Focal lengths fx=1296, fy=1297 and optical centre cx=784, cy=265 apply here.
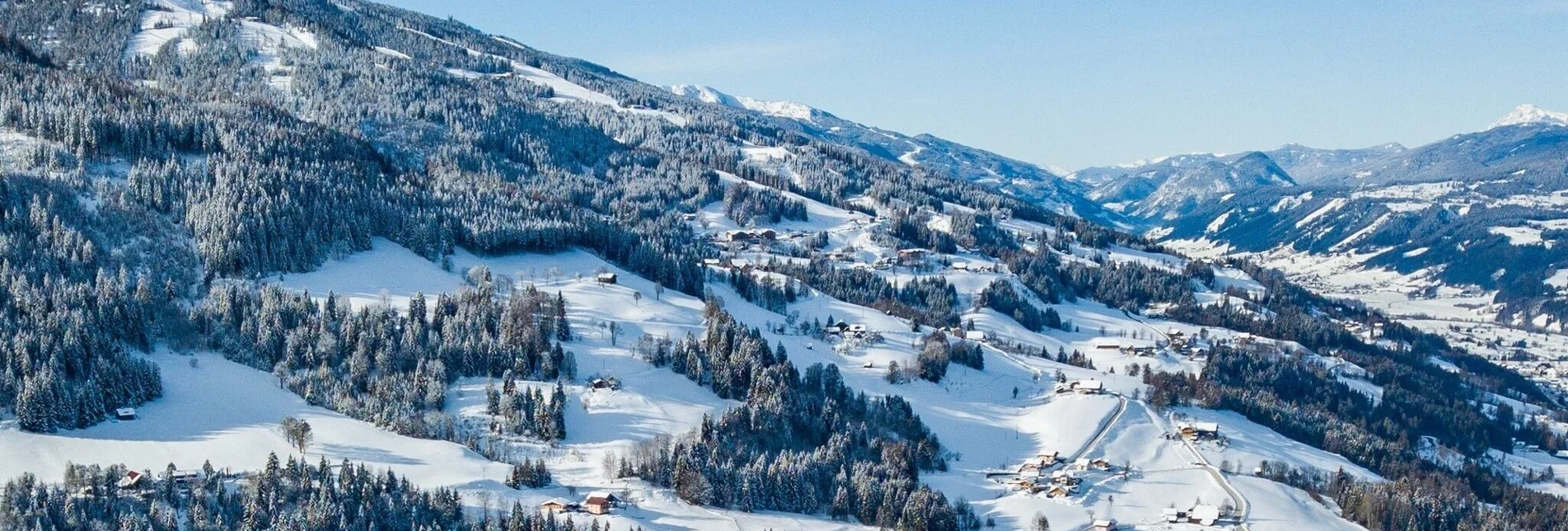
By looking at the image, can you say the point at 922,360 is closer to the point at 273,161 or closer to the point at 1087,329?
the point at 1087,329

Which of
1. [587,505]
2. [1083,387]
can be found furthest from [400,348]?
[1083,387]

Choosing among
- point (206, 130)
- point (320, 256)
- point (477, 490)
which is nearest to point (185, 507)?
point (477, 490)

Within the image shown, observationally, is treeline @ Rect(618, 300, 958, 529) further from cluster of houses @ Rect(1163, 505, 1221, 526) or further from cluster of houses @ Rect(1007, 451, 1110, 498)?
cluster of houses @ Rect(1163, 505, 1221, 526)

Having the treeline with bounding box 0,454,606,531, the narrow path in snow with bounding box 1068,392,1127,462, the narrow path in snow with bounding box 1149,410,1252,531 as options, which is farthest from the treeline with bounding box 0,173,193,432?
the narrow path in snow with bounding box 1149,410,1252,531

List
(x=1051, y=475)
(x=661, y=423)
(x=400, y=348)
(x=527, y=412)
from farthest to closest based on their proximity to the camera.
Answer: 1. (x=1051, y=475)
2. (x=400, y=348)
3. (x=661, y=423)
4. (x=527, y=412)

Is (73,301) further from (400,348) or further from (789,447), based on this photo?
(789,447)

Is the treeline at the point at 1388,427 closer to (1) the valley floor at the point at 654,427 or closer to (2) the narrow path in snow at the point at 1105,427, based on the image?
(2) the narrow path in snow at the point at 1105,427
